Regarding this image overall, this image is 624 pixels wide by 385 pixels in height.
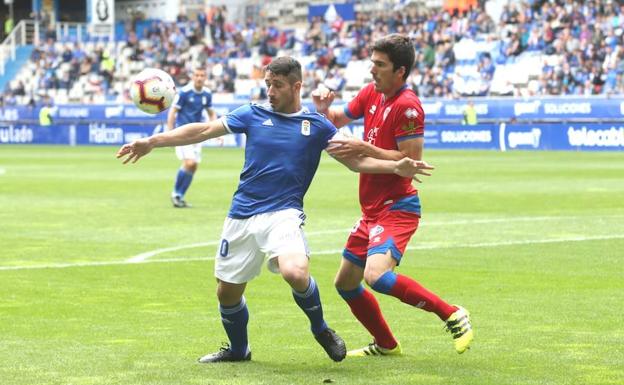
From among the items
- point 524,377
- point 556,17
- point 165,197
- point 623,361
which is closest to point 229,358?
point 524,377

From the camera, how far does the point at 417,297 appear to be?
8.22 m

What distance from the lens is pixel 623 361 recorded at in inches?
324

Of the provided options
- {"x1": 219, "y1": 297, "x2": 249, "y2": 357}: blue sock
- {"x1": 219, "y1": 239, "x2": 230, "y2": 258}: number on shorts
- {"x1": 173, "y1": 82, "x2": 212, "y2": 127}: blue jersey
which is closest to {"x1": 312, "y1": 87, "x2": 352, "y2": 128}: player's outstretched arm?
{"x1": 219, "y1": 239, "x2": 230, "y2": 258}: number on shorts

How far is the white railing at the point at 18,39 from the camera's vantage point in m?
71.4

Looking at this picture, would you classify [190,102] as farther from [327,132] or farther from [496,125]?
[496,125]

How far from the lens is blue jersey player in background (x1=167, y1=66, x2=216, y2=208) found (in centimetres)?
2273

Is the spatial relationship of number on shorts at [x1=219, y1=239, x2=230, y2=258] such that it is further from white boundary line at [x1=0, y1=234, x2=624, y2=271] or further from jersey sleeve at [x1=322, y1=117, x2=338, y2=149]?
white boundary line at [x1=0, y1=234, x2=624, y2=271]

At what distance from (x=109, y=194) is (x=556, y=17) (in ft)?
99.8

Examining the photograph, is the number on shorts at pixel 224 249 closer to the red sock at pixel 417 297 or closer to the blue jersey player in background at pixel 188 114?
the red sock at pixel 417 297

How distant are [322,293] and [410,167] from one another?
4.00 metres

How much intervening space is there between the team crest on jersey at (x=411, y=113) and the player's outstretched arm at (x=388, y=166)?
0.33 meters

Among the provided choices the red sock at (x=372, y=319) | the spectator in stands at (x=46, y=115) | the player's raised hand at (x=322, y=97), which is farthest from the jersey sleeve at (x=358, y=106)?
the spectator in stands at (x=46, y=115)

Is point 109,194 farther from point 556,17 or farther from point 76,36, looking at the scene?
point 76,36

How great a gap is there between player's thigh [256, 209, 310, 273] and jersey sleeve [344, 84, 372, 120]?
44.0 inches
